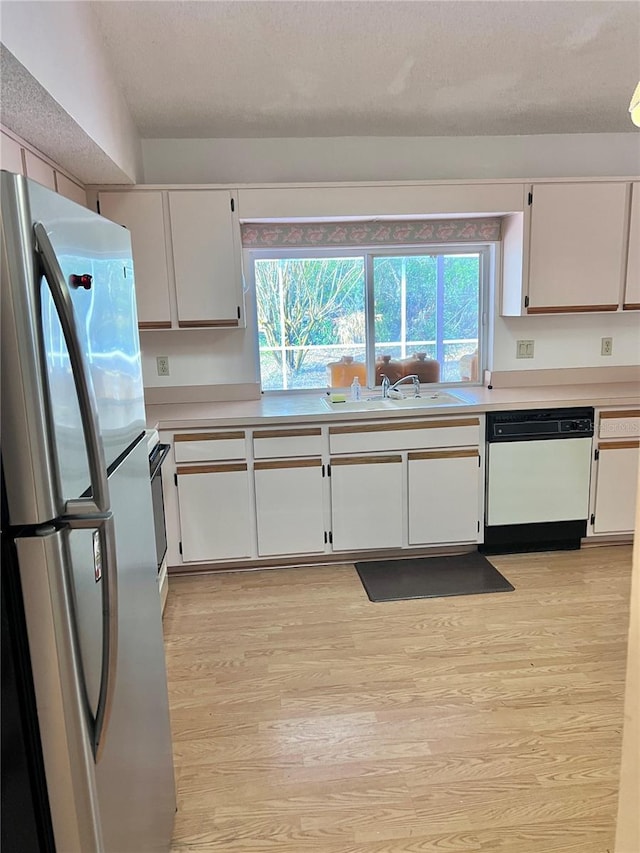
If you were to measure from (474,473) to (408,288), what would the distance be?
126cm

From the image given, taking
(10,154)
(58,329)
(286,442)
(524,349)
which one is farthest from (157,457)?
(524,349)

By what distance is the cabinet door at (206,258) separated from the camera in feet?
10.6

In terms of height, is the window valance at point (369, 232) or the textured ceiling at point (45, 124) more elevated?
the textured ceiling at point (45, 124)

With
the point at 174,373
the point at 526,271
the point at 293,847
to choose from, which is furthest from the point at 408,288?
the point at 293,847

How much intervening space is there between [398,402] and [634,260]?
1.58 meters

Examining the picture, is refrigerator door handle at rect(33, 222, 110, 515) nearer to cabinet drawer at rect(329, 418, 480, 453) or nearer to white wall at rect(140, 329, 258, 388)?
cabinet drawer at rect(329, 418, 480, 453)

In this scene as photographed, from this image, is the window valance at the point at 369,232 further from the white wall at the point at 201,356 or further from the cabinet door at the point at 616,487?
the cabinet door at the point at 616,487

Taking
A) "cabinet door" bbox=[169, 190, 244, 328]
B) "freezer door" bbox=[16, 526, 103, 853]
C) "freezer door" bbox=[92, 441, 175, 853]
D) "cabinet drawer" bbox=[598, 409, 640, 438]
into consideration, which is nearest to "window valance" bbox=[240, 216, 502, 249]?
"cabinet door" bbox=[169, 190, 244, 328]

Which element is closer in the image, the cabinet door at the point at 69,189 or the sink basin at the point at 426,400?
the cabinet door at the point at 69,189

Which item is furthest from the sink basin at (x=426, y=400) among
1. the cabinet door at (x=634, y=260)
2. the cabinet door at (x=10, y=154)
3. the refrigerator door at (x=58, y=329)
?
the refrigerator door at (x=58, y=329)

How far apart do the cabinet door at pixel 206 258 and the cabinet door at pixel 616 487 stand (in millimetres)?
2197

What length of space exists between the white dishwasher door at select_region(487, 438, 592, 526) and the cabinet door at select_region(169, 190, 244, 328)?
1.67 m

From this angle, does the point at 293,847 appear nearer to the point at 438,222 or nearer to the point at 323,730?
the point at 323,730

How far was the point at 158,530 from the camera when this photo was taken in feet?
9.32
